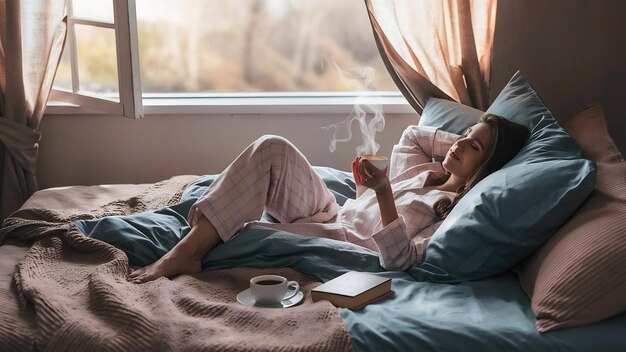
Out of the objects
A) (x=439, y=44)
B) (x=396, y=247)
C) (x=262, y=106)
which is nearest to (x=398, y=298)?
(x=396, y=247)

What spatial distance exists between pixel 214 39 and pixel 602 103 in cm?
227

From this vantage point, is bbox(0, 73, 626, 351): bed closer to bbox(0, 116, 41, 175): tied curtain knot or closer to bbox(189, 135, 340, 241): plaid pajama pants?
bbox(189, 135, 340, 241): plaid pajama pants

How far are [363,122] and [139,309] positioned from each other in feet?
6.39

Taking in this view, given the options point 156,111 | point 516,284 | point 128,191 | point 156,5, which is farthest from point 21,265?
point 156,5

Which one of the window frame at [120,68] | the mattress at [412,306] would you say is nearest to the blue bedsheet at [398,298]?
the mattress at [412,306]

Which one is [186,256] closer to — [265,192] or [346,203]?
[265,192]

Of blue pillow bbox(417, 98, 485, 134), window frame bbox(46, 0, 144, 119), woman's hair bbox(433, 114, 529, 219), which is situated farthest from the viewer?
window frame bbox(46, 0, 144, 119)

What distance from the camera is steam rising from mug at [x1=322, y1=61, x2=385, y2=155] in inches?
137

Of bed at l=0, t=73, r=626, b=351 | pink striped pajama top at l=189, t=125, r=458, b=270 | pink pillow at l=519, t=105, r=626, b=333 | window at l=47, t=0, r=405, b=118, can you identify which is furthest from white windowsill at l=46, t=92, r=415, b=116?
pink pillow at l=519, t=105, r=626, b=333

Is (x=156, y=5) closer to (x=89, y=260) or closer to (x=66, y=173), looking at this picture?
(x=66, y=173)

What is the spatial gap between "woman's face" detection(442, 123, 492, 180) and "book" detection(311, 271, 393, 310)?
21.8 inches

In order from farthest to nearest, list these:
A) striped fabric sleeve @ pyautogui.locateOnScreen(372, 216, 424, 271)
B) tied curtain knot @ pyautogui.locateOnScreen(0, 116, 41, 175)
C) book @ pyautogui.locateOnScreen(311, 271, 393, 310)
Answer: tied curtain knot @ pyautogui.locateOnScreen(0, 116, 41, 175) < striped fabric sleeve @ pyautogui.locateOnScreen(372, 216, 424, 271) < book @ pyautogui.locateOnScreen(311, 271, 393, 310)

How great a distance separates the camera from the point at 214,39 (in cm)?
445

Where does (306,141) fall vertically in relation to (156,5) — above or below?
below
